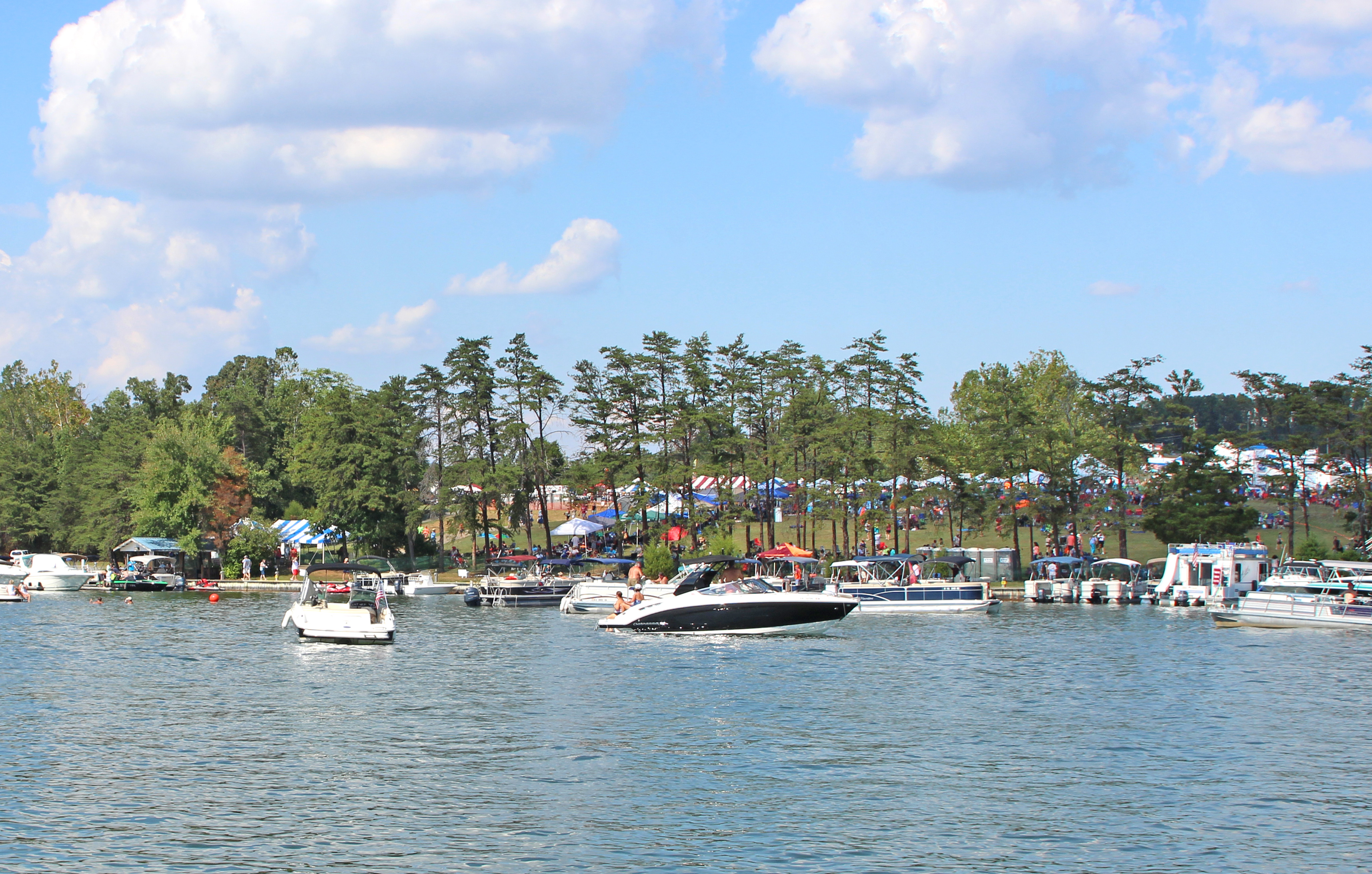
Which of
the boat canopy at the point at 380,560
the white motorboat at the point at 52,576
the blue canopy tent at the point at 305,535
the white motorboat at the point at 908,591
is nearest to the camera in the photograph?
the white motorboat at the point at 908,591

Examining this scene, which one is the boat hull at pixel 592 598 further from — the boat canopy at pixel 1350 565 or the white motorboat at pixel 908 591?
the boat canopy at pixel 1350 565

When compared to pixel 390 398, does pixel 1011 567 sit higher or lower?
lower

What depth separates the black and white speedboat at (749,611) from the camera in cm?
4650

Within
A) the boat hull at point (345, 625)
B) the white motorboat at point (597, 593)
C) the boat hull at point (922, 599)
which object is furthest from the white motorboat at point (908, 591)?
the boat hull at point (345, 625)

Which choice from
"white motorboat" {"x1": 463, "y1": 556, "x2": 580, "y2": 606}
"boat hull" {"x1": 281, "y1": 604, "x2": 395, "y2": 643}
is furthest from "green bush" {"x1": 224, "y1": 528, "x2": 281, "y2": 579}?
"boat hull" {"x1": 281, "y1": 604, "x2": 395, "y2": 643}

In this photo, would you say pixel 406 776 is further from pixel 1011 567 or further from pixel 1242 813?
pixel 1011 567

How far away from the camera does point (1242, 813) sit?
1903cm

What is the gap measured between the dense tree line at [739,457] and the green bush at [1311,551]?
10.1ft

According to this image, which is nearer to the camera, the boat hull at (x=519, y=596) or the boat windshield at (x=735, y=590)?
the boat windshield at (x=735, y=590)

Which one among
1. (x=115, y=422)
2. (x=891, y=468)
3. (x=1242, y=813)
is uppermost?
(x=115, y=422)

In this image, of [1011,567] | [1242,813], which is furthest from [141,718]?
[1011,567]

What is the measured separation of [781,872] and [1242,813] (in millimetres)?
8048

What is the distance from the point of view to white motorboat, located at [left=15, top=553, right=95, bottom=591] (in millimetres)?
86438

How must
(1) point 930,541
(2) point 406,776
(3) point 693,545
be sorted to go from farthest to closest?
(1) point 930,541 → (3) point 693,545 → (2) point 406,776
